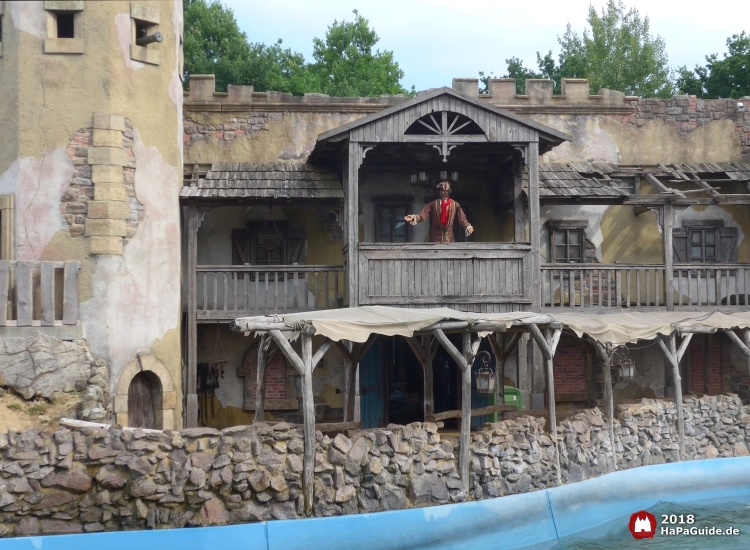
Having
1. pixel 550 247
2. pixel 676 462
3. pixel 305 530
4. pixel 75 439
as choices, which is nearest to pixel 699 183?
pixel 550 247

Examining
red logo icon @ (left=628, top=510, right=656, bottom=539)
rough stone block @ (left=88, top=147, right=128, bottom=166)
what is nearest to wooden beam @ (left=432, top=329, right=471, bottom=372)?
red logo icon @ (left=628, top=510, right=656, bottom=539)

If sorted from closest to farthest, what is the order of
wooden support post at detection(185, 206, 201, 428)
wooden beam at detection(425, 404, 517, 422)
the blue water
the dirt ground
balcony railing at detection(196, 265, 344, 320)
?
the blue water < the dirt ground < wooden beam at detection(425, 404, 517, 422) < wooden support post at detection(185, 206, 201, 428) < balcony railing at detection(196, 265, 344, 320)

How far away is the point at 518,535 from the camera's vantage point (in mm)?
12078

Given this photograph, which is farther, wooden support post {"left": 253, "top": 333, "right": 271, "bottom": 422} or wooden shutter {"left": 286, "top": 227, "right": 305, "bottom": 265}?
wooden shutter {"left": 286, "top": 227, "right": 305, "bottom": 265}

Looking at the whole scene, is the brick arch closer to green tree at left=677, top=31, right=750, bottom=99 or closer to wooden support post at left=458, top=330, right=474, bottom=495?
wooden support post at left=458, top=330, right=474, bottom=495

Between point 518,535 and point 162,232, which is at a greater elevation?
point 162,232

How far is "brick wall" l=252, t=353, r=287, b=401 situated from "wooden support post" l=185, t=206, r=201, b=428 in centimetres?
191

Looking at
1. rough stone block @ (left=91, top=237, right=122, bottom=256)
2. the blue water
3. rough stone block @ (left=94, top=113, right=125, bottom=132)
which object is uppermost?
rough stone block @ (left=94, top=113, right=125, bottom=132)

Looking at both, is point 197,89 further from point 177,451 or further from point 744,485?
point 744,485

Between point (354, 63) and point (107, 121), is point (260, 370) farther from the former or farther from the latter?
point (354, 63)

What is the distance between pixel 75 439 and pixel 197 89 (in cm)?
1112

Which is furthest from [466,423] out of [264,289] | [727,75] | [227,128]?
[727,75]

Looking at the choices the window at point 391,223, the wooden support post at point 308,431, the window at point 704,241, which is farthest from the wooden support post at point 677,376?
the wooden support post at point 308,431

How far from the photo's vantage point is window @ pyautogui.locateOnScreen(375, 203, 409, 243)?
19688mm
